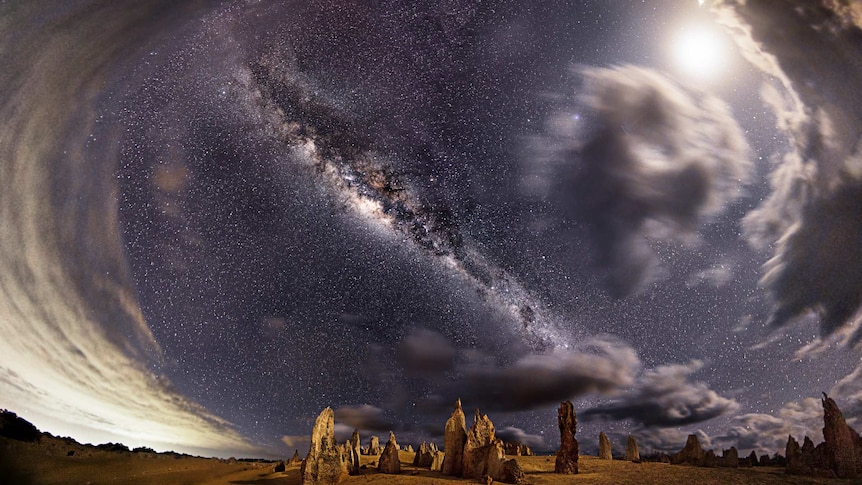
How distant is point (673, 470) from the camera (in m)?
37.3

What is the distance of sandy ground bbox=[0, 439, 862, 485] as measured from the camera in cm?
3362

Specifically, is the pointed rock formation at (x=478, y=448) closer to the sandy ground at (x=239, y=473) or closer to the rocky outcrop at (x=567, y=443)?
the sandy ground at (x=239, y=473)

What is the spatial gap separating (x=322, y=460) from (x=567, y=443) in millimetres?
23831

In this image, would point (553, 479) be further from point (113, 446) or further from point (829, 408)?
point (113, 446)

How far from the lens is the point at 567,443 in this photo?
39.7 metres

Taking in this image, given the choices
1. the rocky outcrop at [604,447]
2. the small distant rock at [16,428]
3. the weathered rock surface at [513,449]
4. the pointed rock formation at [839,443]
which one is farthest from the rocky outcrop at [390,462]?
the small distant rock at [16,428]

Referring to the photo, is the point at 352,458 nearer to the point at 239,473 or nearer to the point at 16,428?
the point at 239,473

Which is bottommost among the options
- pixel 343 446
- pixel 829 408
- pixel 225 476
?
pixel 225 476

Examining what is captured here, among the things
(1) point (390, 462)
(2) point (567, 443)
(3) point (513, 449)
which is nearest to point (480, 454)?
(1) point (390, 462)

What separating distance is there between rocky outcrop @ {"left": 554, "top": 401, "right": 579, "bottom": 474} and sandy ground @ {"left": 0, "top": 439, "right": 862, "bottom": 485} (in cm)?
123

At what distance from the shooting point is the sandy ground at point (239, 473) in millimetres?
33625

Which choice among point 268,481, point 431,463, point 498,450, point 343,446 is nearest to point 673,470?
point 498,450

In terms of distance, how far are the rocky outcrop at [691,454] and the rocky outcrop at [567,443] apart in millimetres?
21257

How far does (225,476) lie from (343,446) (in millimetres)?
21216
